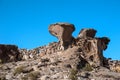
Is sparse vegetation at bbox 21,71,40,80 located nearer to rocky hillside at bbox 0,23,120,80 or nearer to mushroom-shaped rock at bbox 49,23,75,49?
rocky hillside at bbox 0,23,120,80

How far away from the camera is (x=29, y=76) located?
3275 cm

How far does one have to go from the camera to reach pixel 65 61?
1491 inches

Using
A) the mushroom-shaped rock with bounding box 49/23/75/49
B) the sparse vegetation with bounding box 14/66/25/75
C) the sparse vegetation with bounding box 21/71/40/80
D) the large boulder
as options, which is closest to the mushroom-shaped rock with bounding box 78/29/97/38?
the mushroom-shaped rock with bounding box 49/23/75/49

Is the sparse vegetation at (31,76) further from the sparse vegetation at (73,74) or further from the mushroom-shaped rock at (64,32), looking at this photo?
the mushroom-shaped rock at (64,32)

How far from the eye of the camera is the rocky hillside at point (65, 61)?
3350cm

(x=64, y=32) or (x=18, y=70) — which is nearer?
(x=18, y=70)

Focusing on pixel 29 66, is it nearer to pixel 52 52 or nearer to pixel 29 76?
pixel 29 76

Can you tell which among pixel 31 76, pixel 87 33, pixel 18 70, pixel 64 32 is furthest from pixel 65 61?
pixel 87 33

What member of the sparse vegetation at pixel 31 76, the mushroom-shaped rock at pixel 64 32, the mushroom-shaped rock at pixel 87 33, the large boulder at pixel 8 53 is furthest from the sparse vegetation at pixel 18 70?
the mushroom-shaped rock at pixel 87 33

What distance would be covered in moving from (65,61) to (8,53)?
8757 millimetres

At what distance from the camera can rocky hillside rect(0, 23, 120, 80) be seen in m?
33.5

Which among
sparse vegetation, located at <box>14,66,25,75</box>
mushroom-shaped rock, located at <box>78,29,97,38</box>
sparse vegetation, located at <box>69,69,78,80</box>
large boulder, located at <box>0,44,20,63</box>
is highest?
mushroom-shaped rock, located at <box>78,29,97,38</box>

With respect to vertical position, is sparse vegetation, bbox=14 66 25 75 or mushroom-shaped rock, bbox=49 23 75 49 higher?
mushroom-shaped rock, bbox=49 23 75 49

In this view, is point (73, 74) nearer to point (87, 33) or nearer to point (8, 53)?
point (87, 33)
